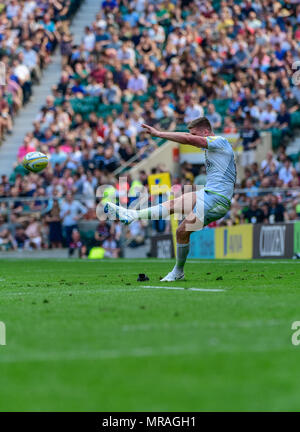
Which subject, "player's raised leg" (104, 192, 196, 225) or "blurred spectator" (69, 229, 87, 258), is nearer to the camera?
"player's raised leg" (104, 192, 196, 225)

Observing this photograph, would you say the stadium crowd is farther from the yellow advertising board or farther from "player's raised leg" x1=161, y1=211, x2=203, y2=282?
"player's raised leg" x1=161, y1=211, x2=203, y2=282

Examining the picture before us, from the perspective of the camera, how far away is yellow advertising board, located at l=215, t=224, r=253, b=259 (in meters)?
22.3

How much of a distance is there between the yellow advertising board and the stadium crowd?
528 millimetres

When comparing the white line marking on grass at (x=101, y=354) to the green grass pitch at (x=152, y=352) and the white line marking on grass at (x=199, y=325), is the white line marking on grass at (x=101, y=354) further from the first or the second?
the white line marking on grass at (x=199, y=325)

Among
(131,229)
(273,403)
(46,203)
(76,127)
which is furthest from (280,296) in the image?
(76,127)

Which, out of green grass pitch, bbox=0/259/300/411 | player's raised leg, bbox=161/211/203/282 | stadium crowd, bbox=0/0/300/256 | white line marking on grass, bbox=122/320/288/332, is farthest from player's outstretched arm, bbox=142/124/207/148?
stadium crowd, bbox=0/0/300/256

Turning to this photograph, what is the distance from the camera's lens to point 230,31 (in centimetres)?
3103

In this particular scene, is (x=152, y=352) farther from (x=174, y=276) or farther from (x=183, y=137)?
(x=174, y=276)

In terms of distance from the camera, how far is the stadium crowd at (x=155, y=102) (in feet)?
88.3

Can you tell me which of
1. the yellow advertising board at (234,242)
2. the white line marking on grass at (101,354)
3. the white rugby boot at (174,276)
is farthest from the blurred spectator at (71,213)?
the white line marking on grass at (101,354)

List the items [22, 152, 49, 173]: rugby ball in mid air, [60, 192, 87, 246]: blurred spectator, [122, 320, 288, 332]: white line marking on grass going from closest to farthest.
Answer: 1. [122, 320, 288, 332]: white line marking on grass
2. [22, 152, 49, 173]: rugby ball in mid air
3. [60, 192, 87, 246]: blurred spectator

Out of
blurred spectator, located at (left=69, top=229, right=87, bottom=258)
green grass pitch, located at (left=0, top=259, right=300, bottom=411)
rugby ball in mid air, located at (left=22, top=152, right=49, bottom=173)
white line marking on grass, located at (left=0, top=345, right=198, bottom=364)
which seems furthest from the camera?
blurred spectator, located at (left=69, top=229, right=87, bottom=258)

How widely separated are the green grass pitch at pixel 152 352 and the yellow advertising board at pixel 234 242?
40.3 ft

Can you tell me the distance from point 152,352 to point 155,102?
2477cm
